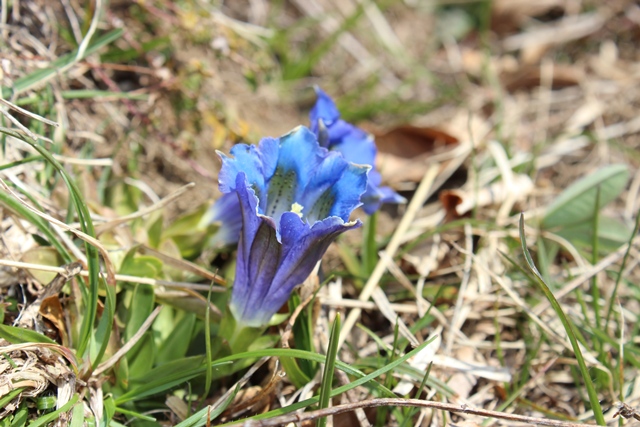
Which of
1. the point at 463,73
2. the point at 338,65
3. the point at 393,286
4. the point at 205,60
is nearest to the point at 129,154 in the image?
the point at 205,60

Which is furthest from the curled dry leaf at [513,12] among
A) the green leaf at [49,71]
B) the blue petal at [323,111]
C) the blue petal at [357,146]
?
the green leaf at [49,71]

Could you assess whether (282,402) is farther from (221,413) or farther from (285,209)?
(285,209)

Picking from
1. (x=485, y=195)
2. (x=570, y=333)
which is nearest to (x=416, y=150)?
(x=485, y=195)

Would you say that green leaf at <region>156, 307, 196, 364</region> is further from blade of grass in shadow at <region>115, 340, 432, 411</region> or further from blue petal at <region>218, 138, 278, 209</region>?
blue petal at <region>218, 138, 278, 209</region>

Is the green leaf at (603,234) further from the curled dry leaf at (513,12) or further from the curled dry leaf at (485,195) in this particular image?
the curled dry leaf at (513,12)

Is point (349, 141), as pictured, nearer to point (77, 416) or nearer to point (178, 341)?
point (178, 341)
